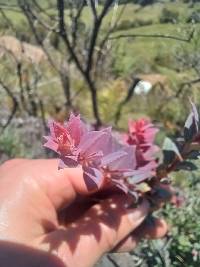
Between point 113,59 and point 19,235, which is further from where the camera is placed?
point 113,59

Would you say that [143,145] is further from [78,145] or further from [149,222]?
[78,145]

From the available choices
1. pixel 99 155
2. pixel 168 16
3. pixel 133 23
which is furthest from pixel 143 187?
pixel 133 23

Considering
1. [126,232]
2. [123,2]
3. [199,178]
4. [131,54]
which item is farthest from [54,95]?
[126,232]

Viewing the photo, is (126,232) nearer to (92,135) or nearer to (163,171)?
(163,171)

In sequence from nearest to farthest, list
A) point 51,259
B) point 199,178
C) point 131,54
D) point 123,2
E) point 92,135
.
Result: 1. point 92,135
2. point 51,259
3. point 199,178
4. point 123,2
5. point 131,54

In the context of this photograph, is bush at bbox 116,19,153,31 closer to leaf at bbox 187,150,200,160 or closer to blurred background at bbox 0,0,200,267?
blurred background at bbox 0,0,200,267

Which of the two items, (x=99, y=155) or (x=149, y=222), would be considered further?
(x=149, y=222)
